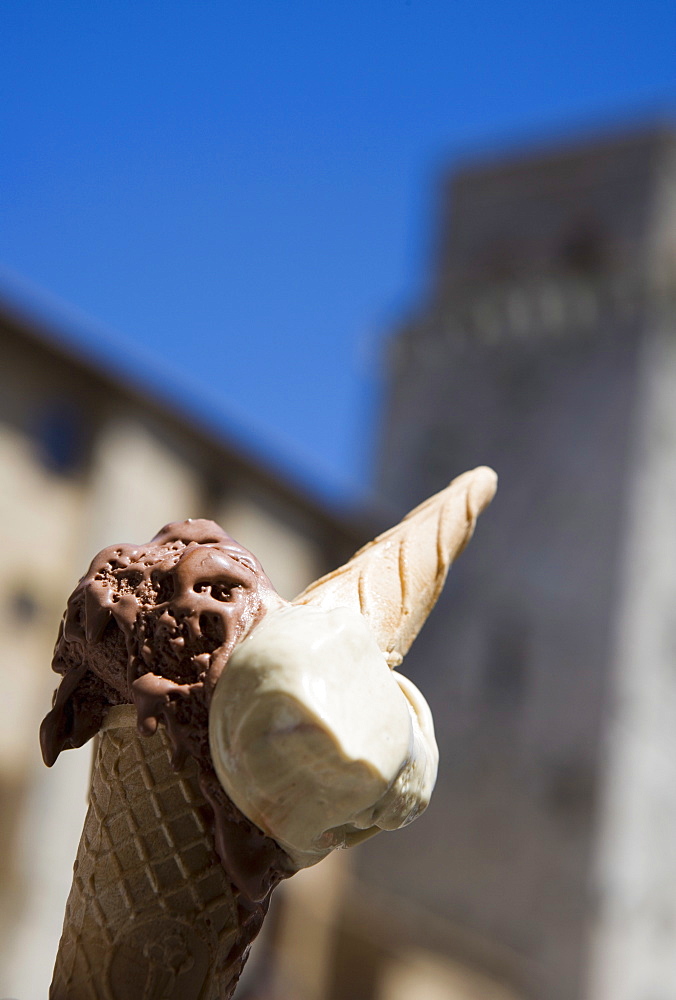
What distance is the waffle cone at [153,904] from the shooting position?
1346 millimetres

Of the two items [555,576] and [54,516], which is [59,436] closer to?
[54,516]

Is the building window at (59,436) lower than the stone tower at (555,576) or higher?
higher

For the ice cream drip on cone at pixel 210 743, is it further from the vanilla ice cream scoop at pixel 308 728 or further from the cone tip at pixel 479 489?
the cone tip at pixel 479 489

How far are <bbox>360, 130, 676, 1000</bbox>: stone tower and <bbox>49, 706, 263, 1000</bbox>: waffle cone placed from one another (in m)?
13.1

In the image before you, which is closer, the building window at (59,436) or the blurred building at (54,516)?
the blurred building at (54,516)

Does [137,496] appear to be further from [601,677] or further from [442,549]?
[442,549]

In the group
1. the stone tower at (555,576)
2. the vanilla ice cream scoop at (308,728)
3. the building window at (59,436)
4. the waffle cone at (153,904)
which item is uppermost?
the vanilla ice cream scoop at (308,728)

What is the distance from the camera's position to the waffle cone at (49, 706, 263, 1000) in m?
1.35

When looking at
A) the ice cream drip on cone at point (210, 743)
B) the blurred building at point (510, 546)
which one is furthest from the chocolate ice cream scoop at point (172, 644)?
the blurred building at point (510, 546)

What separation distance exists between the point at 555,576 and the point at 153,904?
1542cm

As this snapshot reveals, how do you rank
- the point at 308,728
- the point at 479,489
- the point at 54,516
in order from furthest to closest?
the point at 54,516 → the point at 479,489 → the point at 308,728

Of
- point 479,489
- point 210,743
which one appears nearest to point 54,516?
point 479,489

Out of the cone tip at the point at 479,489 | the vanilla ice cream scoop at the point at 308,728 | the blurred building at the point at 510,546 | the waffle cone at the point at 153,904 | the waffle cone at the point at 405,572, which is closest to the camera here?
the vanilla ice cream scoop at the point at 308,728

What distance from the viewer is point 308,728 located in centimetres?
122
